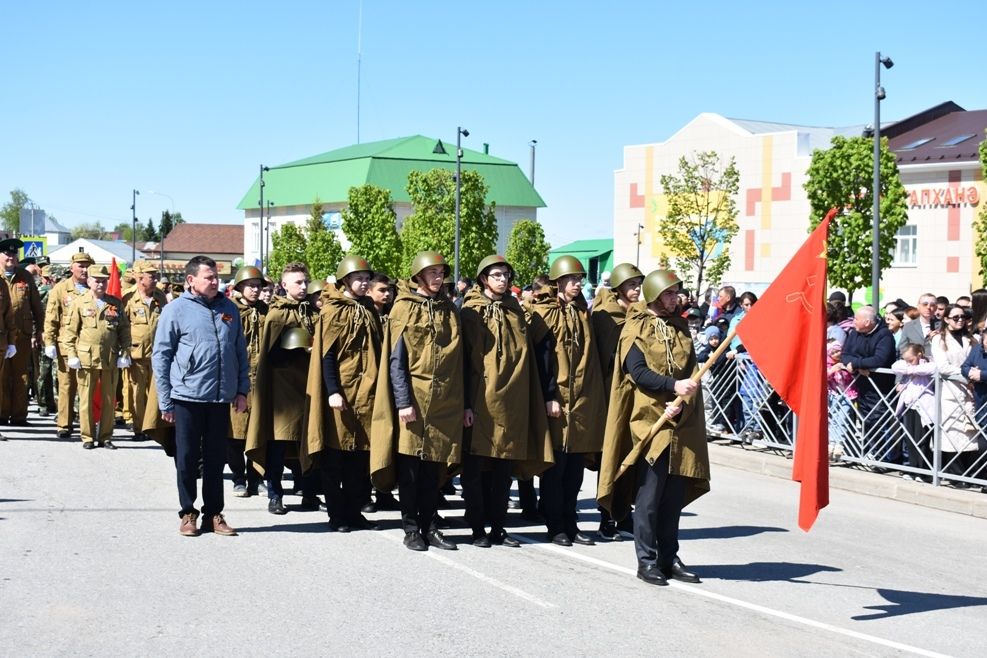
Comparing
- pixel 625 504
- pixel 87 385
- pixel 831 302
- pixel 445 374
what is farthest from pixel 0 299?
pixel 831 302

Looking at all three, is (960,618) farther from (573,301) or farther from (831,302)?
(831,302)

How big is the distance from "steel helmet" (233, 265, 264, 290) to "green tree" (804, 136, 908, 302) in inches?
1235

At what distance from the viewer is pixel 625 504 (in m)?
8.66

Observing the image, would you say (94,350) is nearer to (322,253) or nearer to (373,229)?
(373,229)

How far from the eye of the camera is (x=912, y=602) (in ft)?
25.6

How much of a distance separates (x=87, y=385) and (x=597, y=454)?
23.4 feet

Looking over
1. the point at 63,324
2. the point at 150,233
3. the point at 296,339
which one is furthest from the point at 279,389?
the point at 150,233

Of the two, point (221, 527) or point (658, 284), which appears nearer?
point (658, 284)

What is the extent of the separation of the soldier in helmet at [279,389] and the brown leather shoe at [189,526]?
1301 millimetres

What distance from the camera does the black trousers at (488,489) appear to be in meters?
9.34

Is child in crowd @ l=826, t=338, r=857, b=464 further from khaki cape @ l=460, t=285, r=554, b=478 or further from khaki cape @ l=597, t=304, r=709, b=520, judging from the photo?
khaki cape @ l=597, t=304, r=709, b=520

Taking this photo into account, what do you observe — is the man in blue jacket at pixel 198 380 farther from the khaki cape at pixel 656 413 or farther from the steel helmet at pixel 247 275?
the khaki cape at pixel 656 413

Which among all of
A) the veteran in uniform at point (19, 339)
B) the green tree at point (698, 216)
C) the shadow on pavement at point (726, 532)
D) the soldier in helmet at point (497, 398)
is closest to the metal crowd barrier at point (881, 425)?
the shadow on pavement at point (726, 532)

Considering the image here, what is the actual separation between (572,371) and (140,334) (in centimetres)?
758
